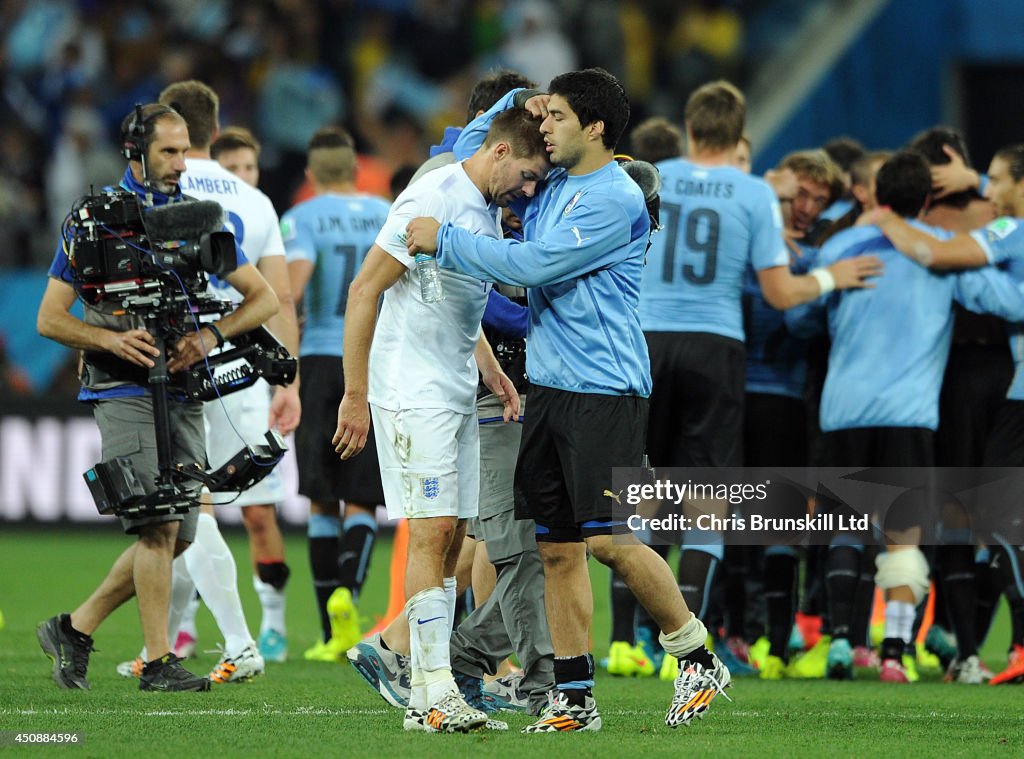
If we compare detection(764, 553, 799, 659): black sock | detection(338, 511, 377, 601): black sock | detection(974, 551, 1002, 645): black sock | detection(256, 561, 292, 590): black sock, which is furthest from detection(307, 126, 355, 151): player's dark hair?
detection(974, 551, 1002, 645): black sock

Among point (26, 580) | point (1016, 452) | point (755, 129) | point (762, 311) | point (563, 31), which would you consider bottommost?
point (26, 580)

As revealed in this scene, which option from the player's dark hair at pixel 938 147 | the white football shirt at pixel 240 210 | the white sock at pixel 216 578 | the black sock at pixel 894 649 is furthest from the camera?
the player's dark hair at pixel 938 147

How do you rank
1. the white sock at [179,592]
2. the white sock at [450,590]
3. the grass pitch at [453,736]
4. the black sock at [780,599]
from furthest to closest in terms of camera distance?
the black sock at [780,599] → the white sock at [179,592] → the white sock at [450,590] → the grass pitch at [453,736]

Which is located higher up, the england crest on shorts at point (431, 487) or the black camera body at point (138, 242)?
the black camera body at point (138, 242)

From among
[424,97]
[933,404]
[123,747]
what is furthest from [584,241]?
[424,97]

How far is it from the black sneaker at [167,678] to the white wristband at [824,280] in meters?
3.41

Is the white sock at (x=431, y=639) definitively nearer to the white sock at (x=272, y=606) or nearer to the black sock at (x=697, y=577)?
the black sock at (x=697, y=577)

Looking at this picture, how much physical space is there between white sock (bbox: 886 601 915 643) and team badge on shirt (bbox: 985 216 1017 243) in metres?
1.78

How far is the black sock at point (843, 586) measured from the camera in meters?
8.06

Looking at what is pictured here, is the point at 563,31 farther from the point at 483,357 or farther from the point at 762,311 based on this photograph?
the point at 483,357

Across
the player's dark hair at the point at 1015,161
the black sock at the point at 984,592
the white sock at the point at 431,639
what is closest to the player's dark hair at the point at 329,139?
the player's dark hair at the point at 1015,161

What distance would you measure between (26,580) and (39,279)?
4.43 meters

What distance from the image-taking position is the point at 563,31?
1805 cm
